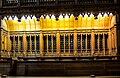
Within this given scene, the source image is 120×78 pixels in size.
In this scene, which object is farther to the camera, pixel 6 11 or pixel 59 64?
pixel 6 11

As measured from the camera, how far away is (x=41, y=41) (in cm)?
1673

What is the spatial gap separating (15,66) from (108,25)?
7.17m

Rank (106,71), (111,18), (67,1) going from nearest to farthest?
(106,71), (67,1), (111,18)

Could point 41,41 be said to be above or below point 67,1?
below

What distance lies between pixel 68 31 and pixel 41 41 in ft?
6.44

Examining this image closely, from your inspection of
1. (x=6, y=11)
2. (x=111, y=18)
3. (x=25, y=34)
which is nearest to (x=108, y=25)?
(x=111, y=18)

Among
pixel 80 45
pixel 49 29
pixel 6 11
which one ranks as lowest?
pixel 80 45

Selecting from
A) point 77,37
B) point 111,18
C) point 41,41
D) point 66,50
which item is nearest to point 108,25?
point 111,18

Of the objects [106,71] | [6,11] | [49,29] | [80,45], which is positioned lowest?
[106,71]

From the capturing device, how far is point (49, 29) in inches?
667

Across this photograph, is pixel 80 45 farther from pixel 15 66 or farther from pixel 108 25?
pixel 15 66

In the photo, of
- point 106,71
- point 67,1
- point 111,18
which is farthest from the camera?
point 111,18

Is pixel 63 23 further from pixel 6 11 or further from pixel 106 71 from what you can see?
pixel 106 71

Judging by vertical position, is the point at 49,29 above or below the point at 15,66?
above
